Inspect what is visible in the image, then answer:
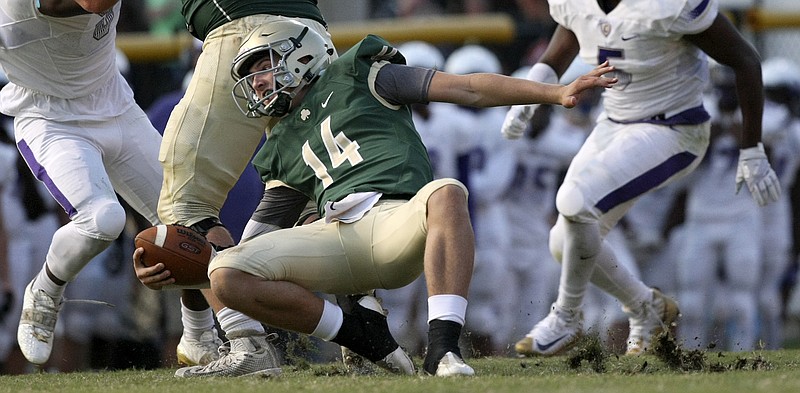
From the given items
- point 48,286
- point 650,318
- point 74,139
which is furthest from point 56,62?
point 650,318

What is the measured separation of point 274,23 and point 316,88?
0.34 m

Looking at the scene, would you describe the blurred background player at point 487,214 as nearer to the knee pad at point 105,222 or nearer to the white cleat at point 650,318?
the white cleat at point 650,318

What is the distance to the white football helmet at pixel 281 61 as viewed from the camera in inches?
196

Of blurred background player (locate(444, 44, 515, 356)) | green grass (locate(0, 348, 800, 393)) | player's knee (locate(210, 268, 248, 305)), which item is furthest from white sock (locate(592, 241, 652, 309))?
blurred background player (locate(444, 44, 515, 356))

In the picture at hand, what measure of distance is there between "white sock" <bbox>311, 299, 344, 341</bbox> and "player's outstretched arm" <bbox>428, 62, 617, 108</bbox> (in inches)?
31.5

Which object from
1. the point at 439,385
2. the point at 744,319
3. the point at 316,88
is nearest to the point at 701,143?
the point at 316,88

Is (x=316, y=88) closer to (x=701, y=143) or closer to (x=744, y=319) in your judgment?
(x=701, y=143)

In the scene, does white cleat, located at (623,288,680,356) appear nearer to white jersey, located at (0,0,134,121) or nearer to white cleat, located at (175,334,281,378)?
white cleat, located at (175,334,281,378)

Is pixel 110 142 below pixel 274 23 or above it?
below

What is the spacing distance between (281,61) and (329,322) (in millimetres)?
996

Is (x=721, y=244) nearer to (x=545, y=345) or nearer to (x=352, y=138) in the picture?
(x=545, y=345)

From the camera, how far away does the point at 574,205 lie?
18.7 ft

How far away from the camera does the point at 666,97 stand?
5957 mm

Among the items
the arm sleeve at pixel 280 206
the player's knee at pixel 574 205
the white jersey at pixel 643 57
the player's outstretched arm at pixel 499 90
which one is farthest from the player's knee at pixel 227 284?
the white jersey at pixel 643 57
